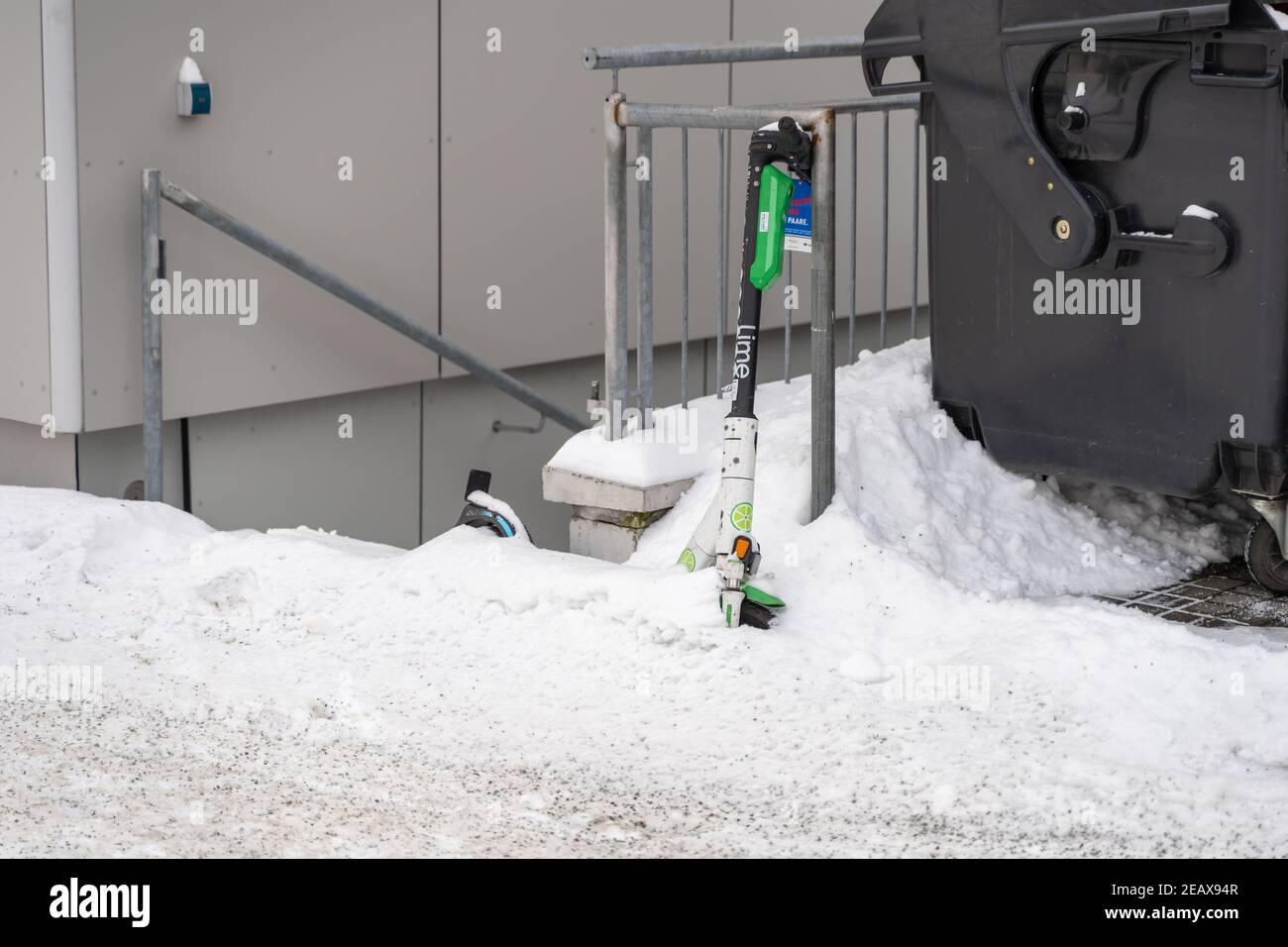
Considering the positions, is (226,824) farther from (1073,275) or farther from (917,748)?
(1073,275)

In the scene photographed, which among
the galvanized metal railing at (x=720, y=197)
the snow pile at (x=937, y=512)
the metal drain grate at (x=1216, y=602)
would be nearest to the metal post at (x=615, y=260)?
the galvanized metal railing at (x=720, y=197)

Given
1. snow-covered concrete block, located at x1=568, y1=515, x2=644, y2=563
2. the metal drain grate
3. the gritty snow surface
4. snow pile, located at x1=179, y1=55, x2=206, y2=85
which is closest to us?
the gritty snow surface

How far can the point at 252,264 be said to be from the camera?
19.3 feet

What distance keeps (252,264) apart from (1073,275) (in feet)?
9.73

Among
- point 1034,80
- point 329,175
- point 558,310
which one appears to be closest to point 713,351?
point 558,310

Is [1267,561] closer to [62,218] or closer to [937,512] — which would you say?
[937,512]

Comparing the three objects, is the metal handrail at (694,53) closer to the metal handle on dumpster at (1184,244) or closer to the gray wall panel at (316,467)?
the metal handle on dumpster at (1184,244)

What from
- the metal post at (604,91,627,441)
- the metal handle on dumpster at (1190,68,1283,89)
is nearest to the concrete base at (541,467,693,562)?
the metal post at (604,91,627,441)

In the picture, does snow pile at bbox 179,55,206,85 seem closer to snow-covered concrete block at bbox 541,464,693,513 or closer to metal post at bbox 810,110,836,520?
snow-covered concrete block at bbox 541,464,693,513

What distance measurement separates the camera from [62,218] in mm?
5305

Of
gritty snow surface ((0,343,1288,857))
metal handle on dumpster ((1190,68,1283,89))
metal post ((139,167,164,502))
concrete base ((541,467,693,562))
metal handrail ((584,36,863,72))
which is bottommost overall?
gritty snow surface ((0,343,1288,857))

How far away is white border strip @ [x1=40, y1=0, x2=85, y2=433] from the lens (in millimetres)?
5184

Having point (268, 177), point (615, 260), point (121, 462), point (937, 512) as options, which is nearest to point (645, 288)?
A: point (615, 260)

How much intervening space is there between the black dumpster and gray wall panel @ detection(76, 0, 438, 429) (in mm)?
2181
